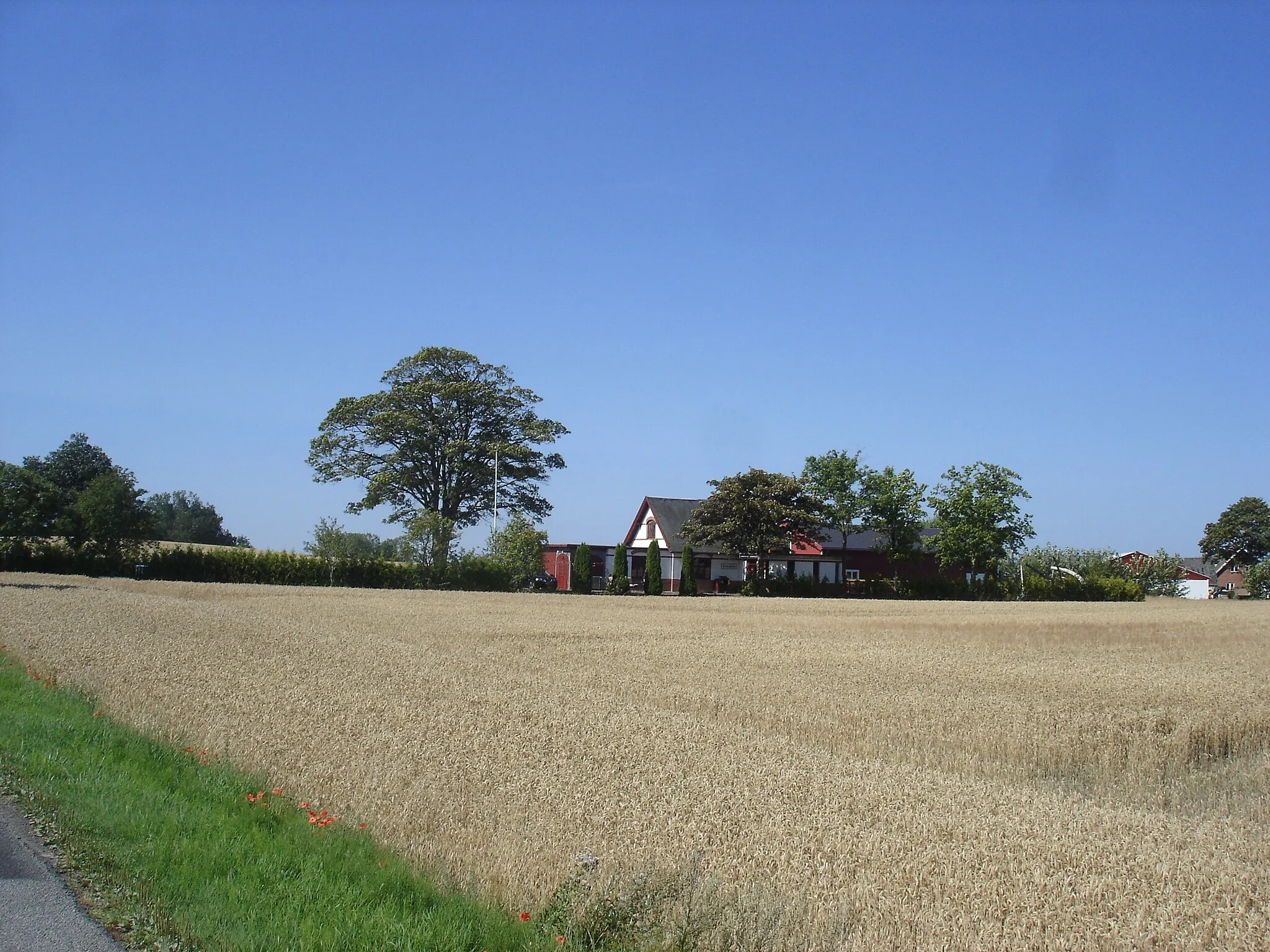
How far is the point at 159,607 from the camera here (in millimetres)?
27406

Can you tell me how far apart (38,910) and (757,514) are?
6200 cm

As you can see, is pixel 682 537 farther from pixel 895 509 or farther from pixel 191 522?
pixel 191 522

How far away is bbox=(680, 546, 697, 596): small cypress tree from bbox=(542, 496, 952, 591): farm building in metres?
4.34

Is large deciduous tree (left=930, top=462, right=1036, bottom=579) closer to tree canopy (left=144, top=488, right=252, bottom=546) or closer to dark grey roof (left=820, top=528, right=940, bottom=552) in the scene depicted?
dark grey roof (left=820, top=528, right=940, bottom=552)

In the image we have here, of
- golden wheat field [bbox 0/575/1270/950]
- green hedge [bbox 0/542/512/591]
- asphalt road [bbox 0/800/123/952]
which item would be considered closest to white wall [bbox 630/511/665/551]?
green hedge [bbox 0/542/512/591]

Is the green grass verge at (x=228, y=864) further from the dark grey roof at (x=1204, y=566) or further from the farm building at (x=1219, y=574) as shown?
the dark grey roof at (x=1204, y=566)

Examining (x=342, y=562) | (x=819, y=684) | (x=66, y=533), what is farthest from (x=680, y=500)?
(x=819, y=684)

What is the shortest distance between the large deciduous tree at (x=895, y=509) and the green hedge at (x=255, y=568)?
31819 mm

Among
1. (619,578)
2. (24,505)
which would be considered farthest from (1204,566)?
(24,505)

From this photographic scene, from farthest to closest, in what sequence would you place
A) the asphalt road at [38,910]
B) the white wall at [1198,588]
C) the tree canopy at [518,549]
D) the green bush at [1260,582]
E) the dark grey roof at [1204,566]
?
the dark grey roof at [1204,566] → the white wall at [1198,588] → the green bush at [1260,582] → the tree canopy at [518,549] → the asphalt road at [38,910]

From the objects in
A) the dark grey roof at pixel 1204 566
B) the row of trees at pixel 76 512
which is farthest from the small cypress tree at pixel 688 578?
the dark grey roof at pixel 1204 566

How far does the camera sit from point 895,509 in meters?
74.4

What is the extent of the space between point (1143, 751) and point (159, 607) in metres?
25.8

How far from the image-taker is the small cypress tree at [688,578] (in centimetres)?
6612
